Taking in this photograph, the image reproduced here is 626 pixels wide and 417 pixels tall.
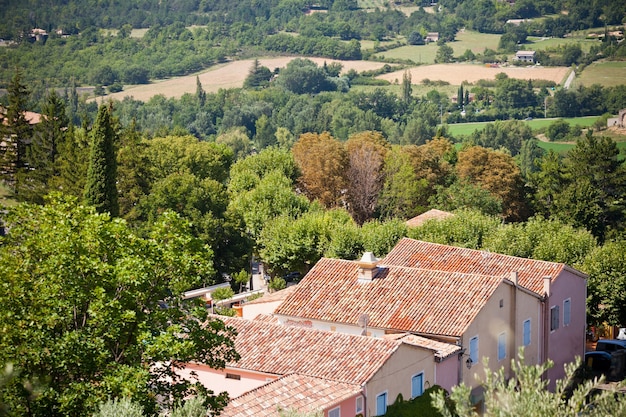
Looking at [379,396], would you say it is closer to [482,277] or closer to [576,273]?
[482,277]

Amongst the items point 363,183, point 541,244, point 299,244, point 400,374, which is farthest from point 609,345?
point 363,183

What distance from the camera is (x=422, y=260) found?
137 feet

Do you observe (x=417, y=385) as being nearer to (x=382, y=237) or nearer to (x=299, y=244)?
(x=382, y=237)

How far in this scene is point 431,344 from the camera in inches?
1265

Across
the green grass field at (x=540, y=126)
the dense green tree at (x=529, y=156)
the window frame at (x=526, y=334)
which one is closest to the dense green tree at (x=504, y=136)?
the green grass field at (x=540, y=126)

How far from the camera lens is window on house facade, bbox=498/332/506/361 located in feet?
115

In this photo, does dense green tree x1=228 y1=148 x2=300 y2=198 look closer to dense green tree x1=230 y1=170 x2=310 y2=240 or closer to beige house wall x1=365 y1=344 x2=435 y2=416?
dense green tree x1=230 y1=170 x2=310 y2=240

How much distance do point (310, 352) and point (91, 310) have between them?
873 cm

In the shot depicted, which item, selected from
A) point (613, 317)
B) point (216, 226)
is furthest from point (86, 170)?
point (613, 317)

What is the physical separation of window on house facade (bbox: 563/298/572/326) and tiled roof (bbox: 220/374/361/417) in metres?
13.8

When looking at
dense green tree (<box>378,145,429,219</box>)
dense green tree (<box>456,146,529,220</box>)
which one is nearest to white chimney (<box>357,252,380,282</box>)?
dense green tree (<box>378,145,429,219</box>)

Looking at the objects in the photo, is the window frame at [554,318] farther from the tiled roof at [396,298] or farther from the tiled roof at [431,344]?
the tiled roof at [431,344]

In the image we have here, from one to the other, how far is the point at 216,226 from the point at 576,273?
2153 cm

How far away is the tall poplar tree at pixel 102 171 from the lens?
5478cm
